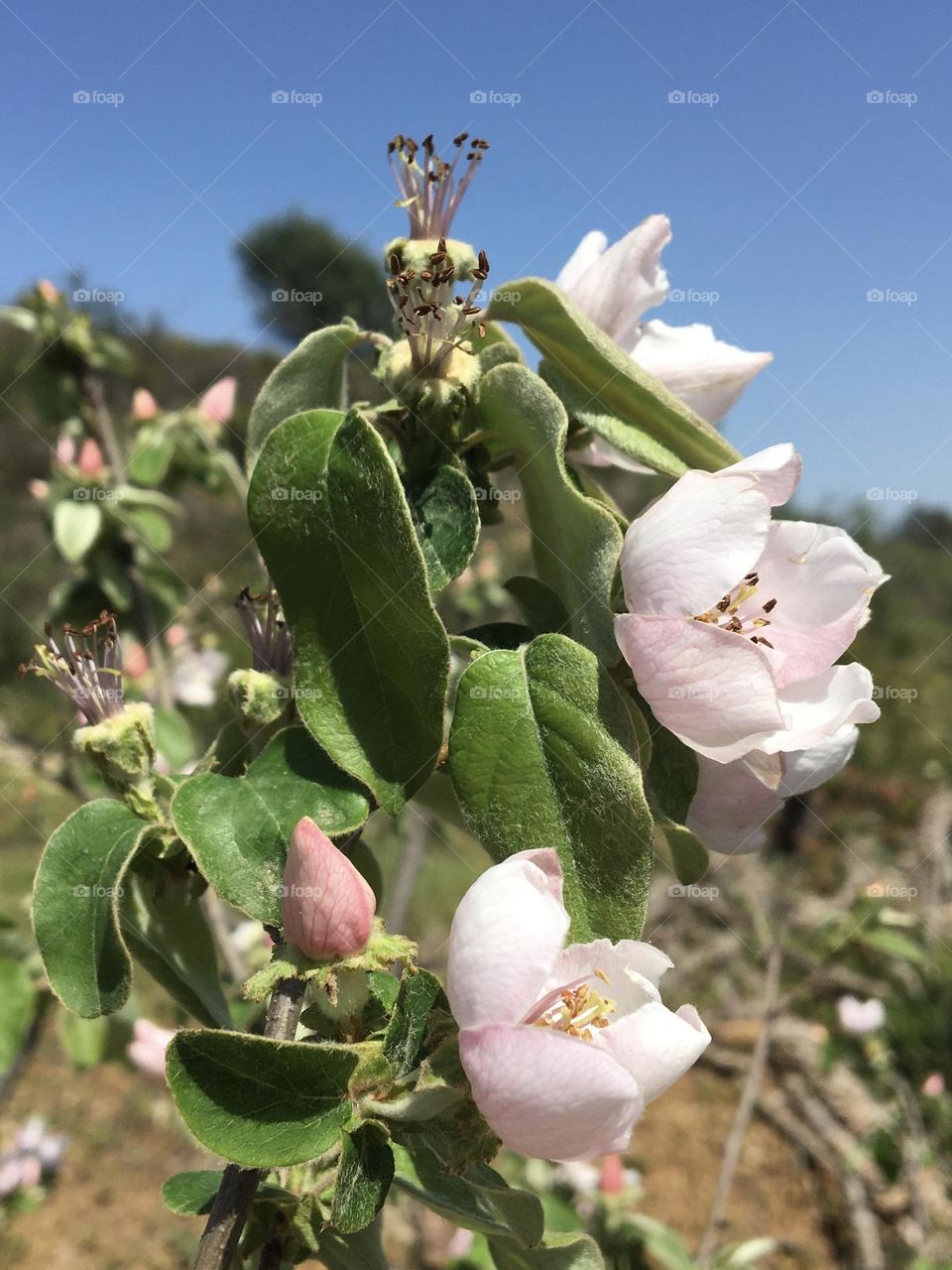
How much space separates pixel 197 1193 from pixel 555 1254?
10.5 inches

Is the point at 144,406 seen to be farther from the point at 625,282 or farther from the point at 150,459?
the point at 625,282

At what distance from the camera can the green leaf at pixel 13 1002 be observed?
1382 mm

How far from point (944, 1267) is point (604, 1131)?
2.88 meters

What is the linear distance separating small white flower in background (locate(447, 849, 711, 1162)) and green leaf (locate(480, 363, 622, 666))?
0.19 m

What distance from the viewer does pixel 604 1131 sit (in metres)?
0.55

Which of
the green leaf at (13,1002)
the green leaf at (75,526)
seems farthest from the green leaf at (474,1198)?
the green leaf at (75,526)

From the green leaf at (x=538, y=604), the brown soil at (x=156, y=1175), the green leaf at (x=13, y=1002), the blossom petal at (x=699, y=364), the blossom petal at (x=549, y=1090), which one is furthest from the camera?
the brown soil at (x=156, y=1175)

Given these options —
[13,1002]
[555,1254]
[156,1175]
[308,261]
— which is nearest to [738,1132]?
[13,1002]

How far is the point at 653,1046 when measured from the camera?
0.58 meters

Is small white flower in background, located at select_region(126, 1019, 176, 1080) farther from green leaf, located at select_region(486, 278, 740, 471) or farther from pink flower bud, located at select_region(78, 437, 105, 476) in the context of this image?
pink flower bud, located at select_region(78, 437, 105, 476)

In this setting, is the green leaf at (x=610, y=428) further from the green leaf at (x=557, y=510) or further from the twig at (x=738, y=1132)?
the twig at (x=738, y=1132)

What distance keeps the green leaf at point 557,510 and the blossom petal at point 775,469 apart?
10cm

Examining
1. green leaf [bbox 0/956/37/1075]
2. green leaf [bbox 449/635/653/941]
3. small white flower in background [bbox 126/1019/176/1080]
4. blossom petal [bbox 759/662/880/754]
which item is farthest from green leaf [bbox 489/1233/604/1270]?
green leaf [bbox 0/956/37/1075]

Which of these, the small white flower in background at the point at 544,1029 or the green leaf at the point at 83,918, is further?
the green leaf at the point at 83,918
